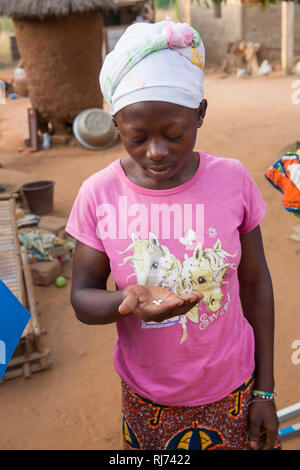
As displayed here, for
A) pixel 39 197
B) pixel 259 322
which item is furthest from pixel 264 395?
pixel 39 197

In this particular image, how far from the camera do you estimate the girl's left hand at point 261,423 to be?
1358 millimetres

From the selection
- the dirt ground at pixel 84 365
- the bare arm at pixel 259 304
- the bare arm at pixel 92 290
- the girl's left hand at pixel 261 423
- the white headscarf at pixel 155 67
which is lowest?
the dirt ground at pixel 84 365

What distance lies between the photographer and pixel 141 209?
125 cm

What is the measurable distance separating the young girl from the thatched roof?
770 cm

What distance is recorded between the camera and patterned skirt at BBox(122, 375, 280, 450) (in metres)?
1.33

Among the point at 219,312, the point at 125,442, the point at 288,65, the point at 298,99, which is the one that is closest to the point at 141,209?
the point at 219,312

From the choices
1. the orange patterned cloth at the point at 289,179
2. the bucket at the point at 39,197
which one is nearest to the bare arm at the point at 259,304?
the orange patterned cloth at the point at 289,179

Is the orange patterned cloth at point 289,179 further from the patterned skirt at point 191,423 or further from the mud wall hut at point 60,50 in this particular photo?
the mud wall hut at point 60,50

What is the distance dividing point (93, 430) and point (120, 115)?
6.95 ft

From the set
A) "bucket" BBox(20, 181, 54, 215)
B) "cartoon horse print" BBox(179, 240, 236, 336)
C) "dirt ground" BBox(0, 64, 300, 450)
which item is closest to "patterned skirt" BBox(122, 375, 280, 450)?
"cartoon horse print" BBox(179, 240, 236, 336)

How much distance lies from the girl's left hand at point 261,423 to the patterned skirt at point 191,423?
0.02 meters

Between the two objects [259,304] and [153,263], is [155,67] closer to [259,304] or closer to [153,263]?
[153,263]

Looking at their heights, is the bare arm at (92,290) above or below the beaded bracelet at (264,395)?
above

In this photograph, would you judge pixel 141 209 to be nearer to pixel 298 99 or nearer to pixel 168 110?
pixel 168 110
